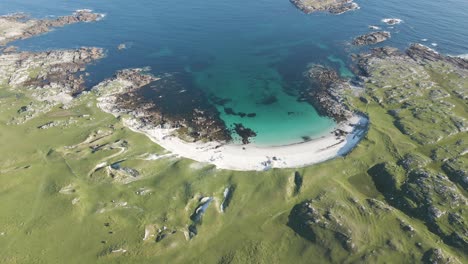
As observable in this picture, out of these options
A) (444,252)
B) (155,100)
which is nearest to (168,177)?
(155,100)

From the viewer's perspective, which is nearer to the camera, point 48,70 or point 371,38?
point 48,70

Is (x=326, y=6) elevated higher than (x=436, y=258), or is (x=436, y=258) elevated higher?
(x=326, y=6)

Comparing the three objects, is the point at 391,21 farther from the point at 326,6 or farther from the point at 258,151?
the point at 258,151

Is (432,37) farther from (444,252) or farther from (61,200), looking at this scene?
(61,200)

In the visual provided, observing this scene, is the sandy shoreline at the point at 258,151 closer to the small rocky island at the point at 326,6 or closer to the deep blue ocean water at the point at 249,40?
the deep blue ocean water at the point at 249,40

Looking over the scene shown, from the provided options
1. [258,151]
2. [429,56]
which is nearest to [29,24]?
[258,151]

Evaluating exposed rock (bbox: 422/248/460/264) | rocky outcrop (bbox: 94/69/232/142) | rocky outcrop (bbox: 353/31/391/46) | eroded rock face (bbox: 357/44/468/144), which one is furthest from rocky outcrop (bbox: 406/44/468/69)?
exposed rock (bbox: 422/248/460/264)

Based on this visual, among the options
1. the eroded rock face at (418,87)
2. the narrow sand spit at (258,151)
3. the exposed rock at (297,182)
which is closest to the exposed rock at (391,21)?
the eroded rock face at (418,87)
